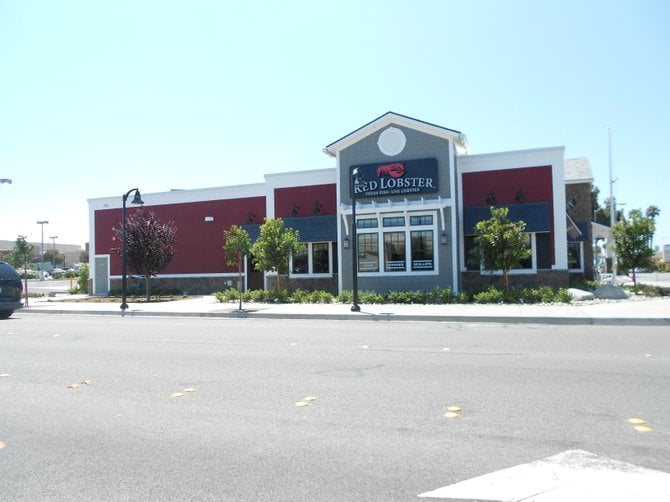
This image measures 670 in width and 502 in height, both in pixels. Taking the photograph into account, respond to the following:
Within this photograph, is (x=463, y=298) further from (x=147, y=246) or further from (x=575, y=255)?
(x=147, y=246)

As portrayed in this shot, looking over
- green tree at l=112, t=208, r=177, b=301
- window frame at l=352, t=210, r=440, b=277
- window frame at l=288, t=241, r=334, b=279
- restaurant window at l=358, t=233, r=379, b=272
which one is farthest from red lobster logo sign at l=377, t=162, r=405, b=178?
green tree at l=112, t=208, r=177, b=301

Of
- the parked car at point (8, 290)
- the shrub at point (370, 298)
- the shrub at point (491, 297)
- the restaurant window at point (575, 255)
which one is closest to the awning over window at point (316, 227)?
the shrub at point (370, 298)

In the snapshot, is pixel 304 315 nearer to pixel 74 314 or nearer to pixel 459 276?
pixel 459 276

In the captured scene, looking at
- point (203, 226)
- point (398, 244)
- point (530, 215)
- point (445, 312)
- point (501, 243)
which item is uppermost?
point (203, 226)

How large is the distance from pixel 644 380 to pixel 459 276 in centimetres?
1547

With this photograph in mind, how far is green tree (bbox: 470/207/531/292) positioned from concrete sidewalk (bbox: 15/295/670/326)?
1.82 metres

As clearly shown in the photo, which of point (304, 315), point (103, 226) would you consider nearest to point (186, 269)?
point (103, 226)

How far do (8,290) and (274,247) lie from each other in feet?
31.5

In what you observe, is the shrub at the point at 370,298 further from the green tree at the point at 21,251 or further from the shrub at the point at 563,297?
the green tree at the point at 21,251

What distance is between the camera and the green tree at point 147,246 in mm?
26328

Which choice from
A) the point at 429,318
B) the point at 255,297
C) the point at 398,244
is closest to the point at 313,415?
the point at 429,318

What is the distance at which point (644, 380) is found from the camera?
7.27 metres

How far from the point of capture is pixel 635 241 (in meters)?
23.5

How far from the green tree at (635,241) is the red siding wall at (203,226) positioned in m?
17.1
